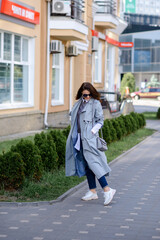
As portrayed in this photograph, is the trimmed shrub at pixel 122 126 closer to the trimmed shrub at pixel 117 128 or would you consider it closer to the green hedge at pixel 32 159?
the trimmed shrub at pixel 117 128

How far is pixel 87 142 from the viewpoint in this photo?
730 centimetres

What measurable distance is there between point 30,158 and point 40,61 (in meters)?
10.0

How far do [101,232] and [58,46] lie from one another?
13.3 metres

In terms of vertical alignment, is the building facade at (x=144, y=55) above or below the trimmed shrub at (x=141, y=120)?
above

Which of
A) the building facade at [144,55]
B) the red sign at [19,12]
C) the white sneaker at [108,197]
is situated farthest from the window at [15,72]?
the building facade at [144,55]

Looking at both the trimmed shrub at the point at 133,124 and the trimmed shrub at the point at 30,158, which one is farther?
the trimmed shrub at the point at 133,124

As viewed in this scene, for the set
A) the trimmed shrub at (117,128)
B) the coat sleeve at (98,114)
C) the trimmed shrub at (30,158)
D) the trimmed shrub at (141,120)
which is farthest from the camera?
the trimmed shrub at (141,120)

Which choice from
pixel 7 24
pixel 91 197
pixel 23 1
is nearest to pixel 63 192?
pixel 91 197

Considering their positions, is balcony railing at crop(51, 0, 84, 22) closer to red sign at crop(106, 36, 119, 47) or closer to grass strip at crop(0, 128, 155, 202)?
red sign at crop(106, 36, 119, 47)

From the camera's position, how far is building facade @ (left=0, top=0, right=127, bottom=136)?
1554cm

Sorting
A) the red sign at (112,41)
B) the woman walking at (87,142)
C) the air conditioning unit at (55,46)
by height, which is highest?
the red sign at (112,41)

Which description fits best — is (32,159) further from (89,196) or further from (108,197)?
(108,197)

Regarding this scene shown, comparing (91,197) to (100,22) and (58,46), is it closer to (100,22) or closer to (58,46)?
(58,46)

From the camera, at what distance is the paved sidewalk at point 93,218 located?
5.72 meters
